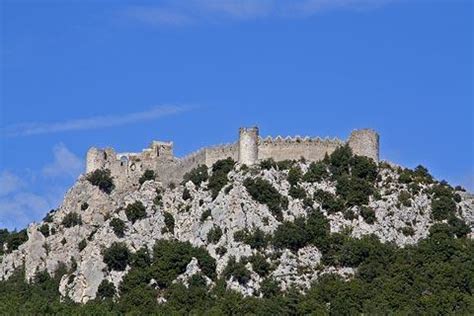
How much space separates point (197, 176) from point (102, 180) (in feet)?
26.8

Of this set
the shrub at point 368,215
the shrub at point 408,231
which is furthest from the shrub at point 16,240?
the shrub at point 408,231

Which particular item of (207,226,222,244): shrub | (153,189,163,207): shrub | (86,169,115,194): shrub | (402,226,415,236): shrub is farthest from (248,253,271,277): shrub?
(86,169,115,194): shrub

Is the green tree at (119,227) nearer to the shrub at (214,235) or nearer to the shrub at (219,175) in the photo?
the shrub at (219,175)

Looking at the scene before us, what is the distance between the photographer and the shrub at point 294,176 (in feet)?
348

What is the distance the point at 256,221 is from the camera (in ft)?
339

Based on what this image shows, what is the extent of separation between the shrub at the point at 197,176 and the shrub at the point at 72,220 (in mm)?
7886

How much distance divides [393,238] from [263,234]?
863cm

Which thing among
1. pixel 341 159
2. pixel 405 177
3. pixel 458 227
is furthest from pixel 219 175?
pixel 458 227

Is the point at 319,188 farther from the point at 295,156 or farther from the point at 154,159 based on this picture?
the point at 154,159

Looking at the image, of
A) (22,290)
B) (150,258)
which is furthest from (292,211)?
(22,290)

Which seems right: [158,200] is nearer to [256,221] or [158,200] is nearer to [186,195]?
[186,195]

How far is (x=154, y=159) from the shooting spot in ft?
375

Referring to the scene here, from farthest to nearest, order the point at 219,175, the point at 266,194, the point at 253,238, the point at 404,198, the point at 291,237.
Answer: the point at 219,175
the point at 404,198
the point at 266,194
the point at 253,238
the point at 291,237

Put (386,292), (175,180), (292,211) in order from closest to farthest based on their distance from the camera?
1. (386,292)
2. (292,211)
3. (175,180)
